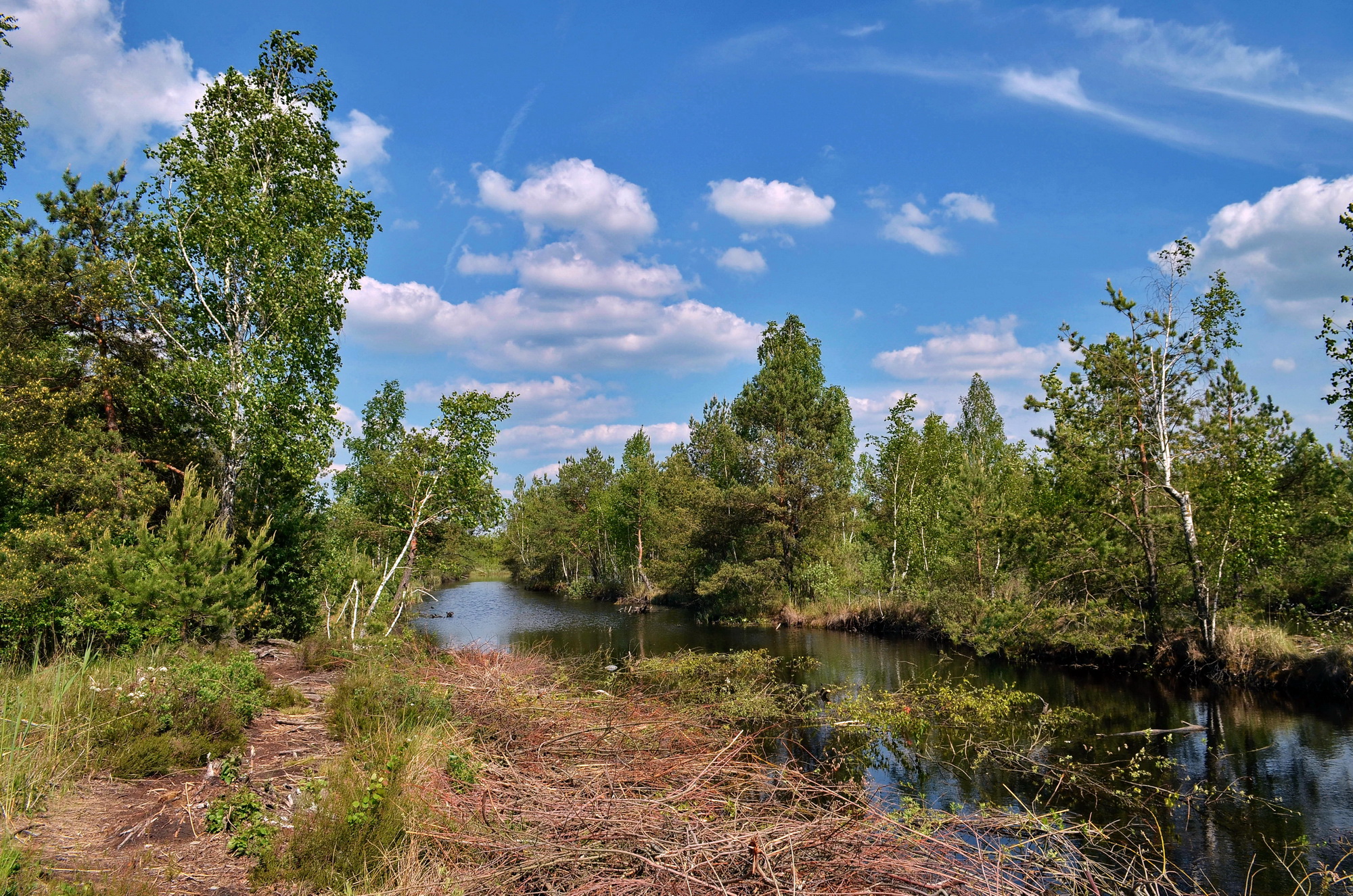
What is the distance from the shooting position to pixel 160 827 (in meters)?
6.38

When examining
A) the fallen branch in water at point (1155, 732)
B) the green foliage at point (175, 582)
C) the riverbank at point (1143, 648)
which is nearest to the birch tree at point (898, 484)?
the riverbank at point (1143, 648)

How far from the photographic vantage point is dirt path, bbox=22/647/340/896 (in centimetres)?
552

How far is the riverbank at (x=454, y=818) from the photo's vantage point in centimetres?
500

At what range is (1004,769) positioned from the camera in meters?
12.3

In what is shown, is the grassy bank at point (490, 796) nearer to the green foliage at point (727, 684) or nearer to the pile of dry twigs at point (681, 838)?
the pile of dry twigs at point (681, 838)

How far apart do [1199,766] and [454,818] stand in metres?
12.8

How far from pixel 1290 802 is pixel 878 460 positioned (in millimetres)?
28689

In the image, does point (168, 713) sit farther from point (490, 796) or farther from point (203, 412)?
point (203, 412)

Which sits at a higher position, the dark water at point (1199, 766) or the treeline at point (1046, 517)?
the treeline at point (1046, 517)

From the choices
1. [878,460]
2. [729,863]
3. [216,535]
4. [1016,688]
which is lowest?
[1016,688]

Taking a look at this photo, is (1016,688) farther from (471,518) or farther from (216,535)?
(216,535)

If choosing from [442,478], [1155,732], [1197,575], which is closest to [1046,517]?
[1197,575]

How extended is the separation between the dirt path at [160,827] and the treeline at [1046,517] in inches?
724

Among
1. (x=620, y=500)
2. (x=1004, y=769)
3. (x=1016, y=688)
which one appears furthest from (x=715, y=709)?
(x=620, y=500)
